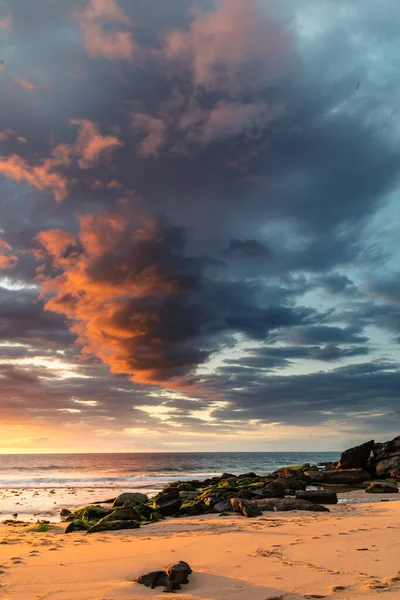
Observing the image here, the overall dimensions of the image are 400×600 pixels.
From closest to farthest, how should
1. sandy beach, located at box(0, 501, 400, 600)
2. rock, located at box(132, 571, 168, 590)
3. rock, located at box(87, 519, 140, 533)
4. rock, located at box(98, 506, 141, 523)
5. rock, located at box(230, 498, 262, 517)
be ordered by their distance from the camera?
1. sandy beach, located at box(0, 501, 400, 600)
2. rock, located at box(132, 571, 168, 590)
3. rock, located at box(87, 519, 140, 533)
4. rock, located at box(98, 506, 141, 523)
5. rock, located at box(230, 498, 262, 517)

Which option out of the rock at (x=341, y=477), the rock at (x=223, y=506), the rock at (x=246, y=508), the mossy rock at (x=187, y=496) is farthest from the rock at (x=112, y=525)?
the rock at (x=341, y=477)

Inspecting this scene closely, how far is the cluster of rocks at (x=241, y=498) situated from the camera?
20.9 meters

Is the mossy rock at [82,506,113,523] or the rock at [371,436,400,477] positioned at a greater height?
the rock at [371,436,400,477]

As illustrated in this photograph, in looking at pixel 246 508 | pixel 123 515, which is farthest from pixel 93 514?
pixel 246 508

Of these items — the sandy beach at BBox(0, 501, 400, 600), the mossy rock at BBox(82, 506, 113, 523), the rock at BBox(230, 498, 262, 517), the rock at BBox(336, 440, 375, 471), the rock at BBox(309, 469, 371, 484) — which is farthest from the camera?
the rock at BBox(336, 440, 375, 471)

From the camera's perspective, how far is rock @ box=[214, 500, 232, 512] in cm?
2436

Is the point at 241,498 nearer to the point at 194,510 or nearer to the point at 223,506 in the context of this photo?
the point at 223,506

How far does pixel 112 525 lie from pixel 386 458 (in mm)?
45814

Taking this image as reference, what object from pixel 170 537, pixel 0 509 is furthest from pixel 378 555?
pixel 0 509

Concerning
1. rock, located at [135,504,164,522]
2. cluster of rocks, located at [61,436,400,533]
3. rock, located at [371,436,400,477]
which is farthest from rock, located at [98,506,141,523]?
rock, located at [371,436,400,477]

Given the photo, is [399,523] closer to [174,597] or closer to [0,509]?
[174,597]

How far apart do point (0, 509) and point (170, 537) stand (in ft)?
58.5

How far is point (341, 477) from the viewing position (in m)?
45.4

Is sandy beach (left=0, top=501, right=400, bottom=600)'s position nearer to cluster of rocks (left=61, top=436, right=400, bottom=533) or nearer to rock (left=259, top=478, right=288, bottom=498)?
cluster of rocks (left=61, top=436, right=400, bottom=533)
